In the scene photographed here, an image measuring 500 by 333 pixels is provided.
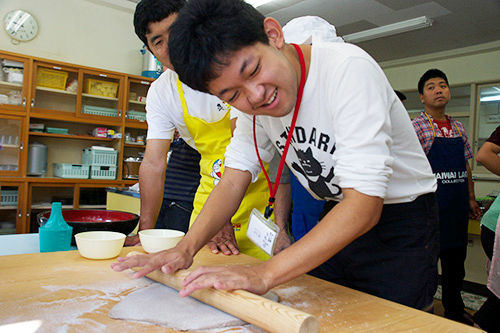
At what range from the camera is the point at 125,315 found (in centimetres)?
67

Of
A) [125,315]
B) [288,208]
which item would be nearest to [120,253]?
[125,315]

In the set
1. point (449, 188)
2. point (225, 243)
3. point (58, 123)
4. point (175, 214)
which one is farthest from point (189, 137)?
point (58, 123)

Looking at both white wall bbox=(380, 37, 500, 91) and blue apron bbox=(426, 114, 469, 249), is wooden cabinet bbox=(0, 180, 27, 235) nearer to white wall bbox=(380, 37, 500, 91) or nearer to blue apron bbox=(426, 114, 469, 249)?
blue apron bbox=(426, 114, 469, 249)

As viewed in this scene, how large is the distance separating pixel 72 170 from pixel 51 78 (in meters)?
1.05

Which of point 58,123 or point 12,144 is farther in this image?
point 58,123

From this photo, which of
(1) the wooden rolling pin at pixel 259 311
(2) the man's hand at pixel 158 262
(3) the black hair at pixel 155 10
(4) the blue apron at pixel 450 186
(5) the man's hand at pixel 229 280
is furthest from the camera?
(4) the blue apron at pixel 450 186

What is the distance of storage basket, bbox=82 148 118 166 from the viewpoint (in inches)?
180

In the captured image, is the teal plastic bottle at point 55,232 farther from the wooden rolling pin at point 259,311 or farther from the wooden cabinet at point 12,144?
the wooden cabinet at point 12,144

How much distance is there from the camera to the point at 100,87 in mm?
4664

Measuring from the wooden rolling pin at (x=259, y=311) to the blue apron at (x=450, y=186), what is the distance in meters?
2.13

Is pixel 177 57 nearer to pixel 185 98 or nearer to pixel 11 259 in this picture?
pixel 11 259

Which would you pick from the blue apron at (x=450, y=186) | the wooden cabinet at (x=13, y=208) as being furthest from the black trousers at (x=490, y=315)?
the wooden cabinet at (x=13, y=208)

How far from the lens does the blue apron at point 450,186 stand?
8.13ft

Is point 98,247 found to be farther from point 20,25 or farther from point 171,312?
point 20,25
